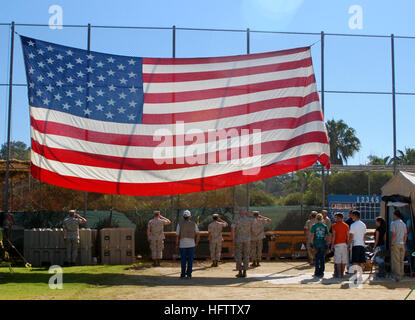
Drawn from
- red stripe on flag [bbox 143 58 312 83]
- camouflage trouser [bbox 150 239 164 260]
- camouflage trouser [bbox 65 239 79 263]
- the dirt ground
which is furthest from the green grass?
red stripe on flag [bbox 143 58 312 83]

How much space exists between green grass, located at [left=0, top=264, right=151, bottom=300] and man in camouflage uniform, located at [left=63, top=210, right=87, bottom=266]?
0.66 meters

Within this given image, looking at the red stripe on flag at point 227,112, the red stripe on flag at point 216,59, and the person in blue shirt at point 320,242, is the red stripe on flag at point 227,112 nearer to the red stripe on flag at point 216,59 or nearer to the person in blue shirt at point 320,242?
the red stripe on flag at point 216,59

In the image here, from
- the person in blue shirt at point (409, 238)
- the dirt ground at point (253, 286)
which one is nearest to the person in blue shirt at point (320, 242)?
the dirt ground at point (253, 286)

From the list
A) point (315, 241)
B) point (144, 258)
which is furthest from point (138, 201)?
point (315, 241)

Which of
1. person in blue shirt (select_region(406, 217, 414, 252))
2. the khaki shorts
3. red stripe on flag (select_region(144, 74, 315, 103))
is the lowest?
the khaki shorts

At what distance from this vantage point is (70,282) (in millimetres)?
10711

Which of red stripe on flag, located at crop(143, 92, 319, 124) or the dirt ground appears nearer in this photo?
the dirt ground

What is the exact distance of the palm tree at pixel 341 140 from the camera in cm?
4266

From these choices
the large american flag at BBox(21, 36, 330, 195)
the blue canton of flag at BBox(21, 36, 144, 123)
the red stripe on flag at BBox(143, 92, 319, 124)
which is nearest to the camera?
the large american flag at BBox(21, 36, 330, 195)

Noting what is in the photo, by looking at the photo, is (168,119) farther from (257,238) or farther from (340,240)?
(340,240)

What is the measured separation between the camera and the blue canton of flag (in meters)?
13.6

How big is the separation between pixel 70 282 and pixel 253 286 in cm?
385

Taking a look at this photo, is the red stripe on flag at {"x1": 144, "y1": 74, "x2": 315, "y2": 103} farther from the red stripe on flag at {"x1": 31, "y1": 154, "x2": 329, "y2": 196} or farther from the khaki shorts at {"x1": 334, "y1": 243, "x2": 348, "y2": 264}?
the khaki shorts at {"x1": 334, "y1": 243, "x2": 348, "y2": 264}
